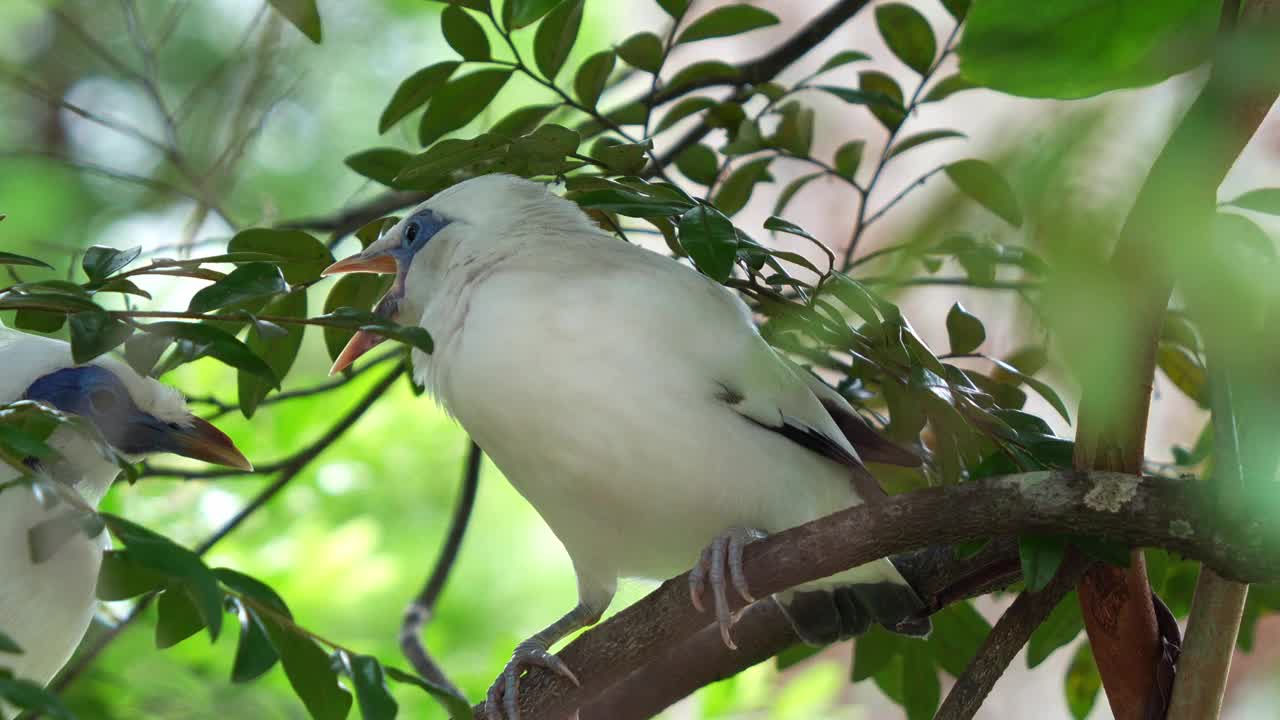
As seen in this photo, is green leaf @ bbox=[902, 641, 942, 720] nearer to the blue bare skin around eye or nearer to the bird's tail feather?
the bird's tail feather

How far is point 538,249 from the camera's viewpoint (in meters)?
1.24

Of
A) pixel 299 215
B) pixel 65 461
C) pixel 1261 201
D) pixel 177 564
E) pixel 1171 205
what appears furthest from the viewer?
pixel 299 215

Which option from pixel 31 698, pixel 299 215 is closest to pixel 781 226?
pixel 31 698

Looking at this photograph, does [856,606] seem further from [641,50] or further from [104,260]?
[104,260]

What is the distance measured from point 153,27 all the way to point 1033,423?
2.41 m

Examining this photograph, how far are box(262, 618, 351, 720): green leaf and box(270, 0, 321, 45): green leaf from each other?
52 cm

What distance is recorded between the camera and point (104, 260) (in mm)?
896

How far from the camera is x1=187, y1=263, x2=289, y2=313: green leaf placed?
34.5 inches

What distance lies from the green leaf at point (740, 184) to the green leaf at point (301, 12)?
21.9 inches

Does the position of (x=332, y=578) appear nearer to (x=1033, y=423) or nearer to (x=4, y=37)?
(x=1033, y=423)

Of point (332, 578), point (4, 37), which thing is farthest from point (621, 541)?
point (4, 37)

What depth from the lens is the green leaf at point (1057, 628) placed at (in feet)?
4.08

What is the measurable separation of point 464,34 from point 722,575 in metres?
0.63

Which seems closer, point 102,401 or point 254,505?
point 102,401
